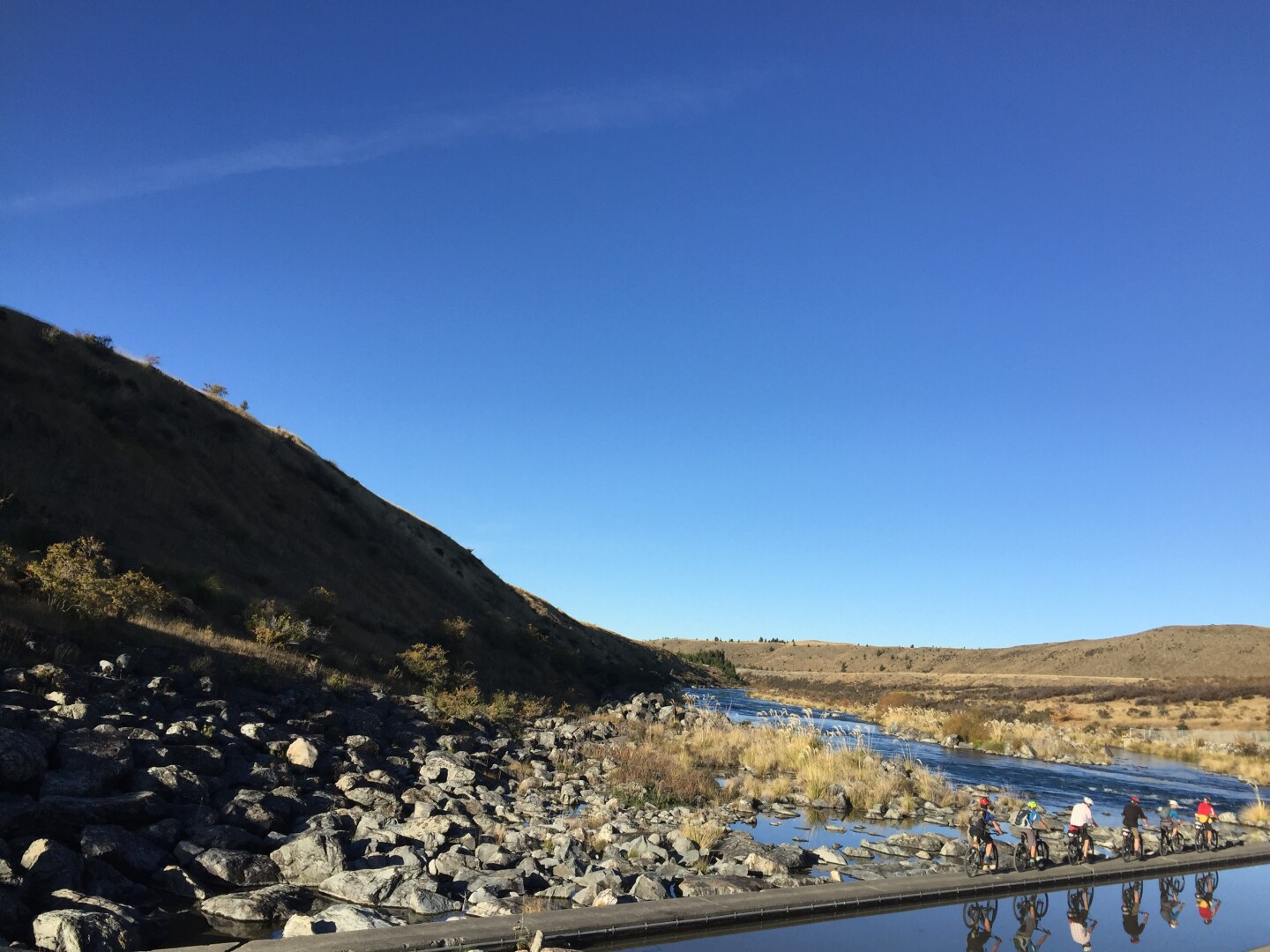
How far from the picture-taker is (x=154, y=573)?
25.0 m

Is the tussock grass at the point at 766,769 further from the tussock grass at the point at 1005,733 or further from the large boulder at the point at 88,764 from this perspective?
the tussock grass at the point at 1005,733

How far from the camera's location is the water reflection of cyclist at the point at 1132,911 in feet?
38.9

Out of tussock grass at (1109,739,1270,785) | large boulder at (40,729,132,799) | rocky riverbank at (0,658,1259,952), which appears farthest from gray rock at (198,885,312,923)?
tussock grass at (1109,739,1270,785)

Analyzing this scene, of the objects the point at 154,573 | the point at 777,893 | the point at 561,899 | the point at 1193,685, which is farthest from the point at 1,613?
the point at 1193,685

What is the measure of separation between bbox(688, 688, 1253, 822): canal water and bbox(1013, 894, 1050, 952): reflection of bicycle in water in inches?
501

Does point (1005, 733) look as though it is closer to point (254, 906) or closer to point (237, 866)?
point (237, 866)

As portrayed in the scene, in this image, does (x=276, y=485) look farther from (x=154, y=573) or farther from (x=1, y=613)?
(x=1, y=613)

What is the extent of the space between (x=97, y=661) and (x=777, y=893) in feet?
45.6

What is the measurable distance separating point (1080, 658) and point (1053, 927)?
385 feet

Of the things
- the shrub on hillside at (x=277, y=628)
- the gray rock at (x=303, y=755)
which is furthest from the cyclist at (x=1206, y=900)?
the shrub on hillside at (x=277, y=628)

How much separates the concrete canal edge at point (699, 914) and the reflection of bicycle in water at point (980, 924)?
0.28 metres

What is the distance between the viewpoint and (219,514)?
114 feet

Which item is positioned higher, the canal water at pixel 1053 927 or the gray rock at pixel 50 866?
the gray rock at pixel 50 866

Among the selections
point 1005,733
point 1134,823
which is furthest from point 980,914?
point 1005,733
